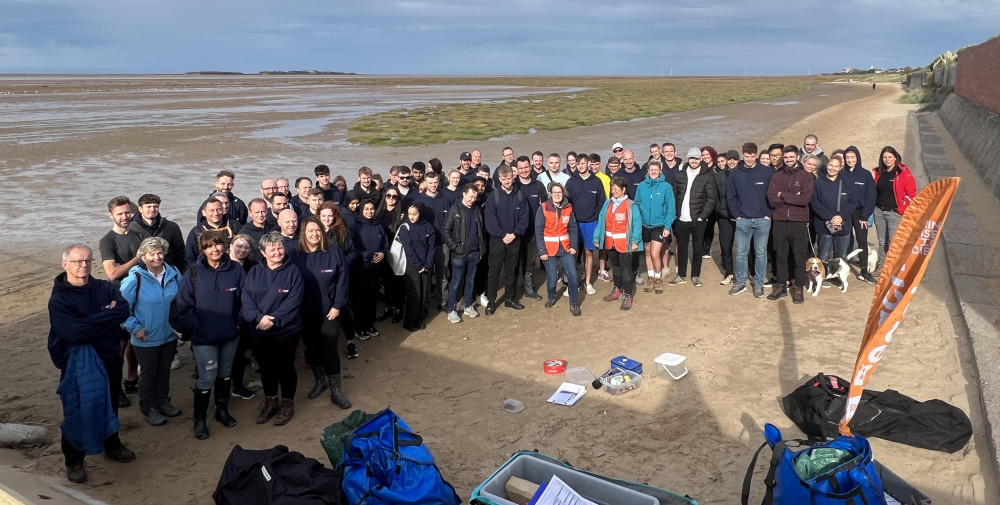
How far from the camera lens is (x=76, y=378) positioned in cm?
557

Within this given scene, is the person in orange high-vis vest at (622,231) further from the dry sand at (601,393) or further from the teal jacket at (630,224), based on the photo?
the dry sand at (601,393)

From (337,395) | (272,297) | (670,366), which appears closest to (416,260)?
(337,395)

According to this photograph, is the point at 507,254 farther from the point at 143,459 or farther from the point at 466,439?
the point at 143,459

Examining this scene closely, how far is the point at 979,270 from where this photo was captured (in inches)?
402

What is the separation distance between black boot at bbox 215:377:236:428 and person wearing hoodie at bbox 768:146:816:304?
7.03 m

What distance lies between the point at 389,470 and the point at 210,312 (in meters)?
2.64

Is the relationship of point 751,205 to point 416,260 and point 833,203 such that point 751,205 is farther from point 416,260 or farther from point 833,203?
point 416,260

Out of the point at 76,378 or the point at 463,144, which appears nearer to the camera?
the point at 76,378

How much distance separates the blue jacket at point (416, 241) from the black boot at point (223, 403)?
2.72 m

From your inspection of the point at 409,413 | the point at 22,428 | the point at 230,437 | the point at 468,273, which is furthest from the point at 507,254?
the point at 22,428

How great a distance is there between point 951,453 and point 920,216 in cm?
211

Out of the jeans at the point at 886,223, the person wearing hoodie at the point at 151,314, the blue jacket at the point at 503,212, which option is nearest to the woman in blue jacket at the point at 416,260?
the blue jacket at the point at 503,212

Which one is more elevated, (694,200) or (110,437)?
(694,200)

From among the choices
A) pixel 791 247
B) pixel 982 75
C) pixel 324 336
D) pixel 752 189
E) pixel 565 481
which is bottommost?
pixel 565 481
